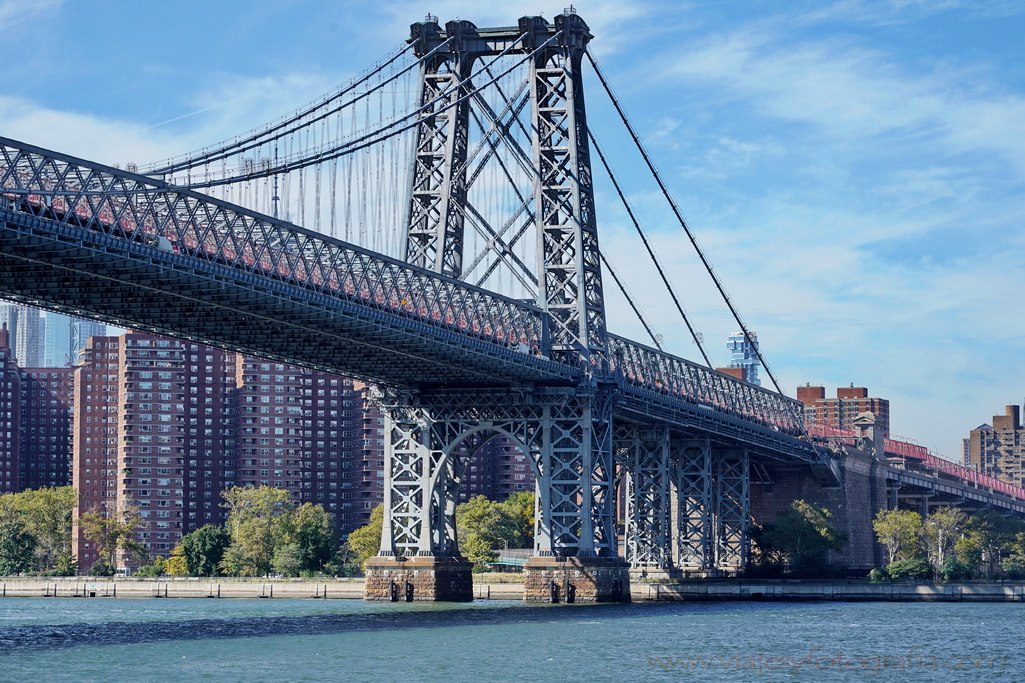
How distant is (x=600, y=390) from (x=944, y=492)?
84810 millimetres

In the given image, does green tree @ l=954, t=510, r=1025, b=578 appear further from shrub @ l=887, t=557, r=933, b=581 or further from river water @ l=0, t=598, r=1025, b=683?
river water @ l=0, t=598, r=1025, b=683

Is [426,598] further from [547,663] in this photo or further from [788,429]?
[788,429]

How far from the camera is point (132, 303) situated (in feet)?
287

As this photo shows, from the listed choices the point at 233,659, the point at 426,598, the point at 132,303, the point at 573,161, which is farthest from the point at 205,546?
the point at 233,659

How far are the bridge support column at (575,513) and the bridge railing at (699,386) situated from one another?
6.40m

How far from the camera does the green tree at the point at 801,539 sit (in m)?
149

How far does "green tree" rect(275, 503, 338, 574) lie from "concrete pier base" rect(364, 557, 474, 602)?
56234 mm

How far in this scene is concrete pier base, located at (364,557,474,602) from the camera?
370ft

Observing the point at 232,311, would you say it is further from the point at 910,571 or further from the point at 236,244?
the point at 910,571

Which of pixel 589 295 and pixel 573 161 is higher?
pixel 573 161

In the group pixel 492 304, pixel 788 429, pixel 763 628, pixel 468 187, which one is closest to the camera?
pixel 763 628

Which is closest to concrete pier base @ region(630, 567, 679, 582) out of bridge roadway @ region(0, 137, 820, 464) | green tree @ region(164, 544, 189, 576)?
bridge roadway @ region(0, 137, 820, 464)

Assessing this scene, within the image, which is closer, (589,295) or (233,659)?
(233,659)

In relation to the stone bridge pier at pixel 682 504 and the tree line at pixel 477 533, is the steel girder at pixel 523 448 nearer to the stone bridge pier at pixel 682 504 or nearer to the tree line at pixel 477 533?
the stone bridge pier at pixel 682 504
